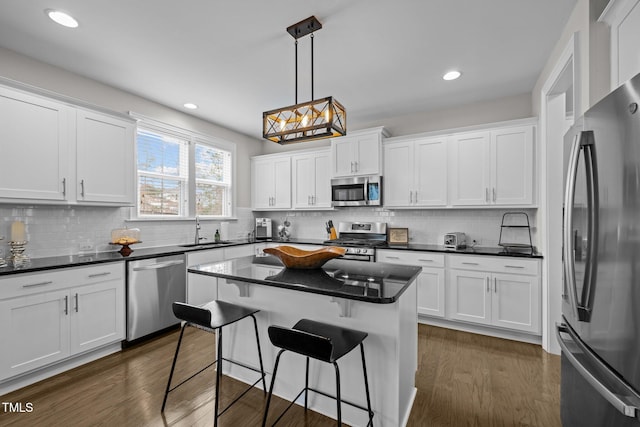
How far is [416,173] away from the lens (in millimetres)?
3918

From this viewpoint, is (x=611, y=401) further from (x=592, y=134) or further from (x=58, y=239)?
(x=58, y=239)

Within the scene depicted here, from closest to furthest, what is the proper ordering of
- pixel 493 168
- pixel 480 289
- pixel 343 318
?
1. pixel 343 318
2. pixel 480 289
3. pixel 493 168

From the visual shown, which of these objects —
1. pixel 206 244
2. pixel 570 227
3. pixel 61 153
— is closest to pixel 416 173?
pixel 570 227

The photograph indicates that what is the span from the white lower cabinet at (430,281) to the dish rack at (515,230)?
2.82 ft

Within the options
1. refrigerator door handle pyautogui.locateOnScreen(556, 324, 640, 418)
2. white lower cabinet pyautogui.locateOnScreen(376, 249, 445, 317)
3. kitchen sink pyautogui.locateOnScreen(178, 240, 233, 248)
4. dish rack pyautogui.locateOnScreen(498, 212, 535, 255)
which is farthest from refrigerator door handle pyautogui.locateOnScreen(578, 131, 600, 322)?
kitchen sink pyautogui.locateOnScreen(178, 240, 233, 248)

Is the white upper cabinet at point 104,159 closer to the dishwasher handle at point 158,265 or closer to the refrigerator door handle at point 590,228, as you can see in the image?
the dishwasher handle at point 158,265

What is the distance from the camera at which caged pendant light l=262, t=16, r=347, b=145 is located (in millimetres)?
1919

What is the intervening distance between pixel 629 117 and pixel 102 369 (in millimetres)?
3773

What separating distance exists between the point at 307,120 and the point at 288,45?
1020mm

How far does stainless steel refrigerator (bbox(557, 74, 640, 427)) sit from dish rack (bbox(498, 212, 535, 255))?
7.80 feet

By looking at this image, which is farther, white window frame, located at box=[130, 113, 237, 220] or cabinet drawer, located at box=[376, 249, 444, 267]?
white window frame, located at box=[130, 113, 237, 220]

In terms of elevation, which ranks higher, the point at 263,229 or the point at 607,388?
the point at 263,229

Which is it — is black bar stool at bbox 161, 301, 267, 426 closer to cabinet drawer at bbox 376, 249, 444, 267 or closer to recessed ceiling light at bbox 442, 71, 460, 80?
cabinet drawer at bbox 376, 249, 444, 267

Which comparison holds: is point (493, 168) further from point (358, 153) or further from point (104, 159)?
point (104, 159)
